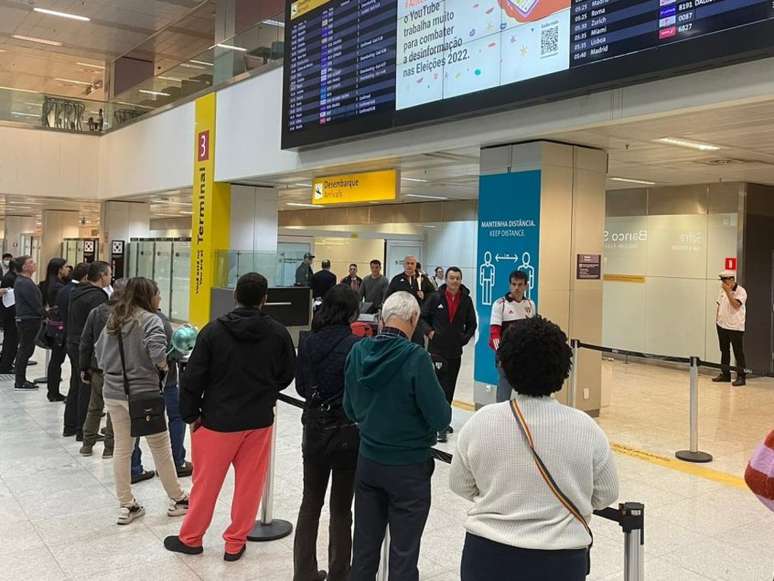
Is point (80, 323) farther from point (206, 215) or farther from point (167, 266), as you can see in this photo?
point (167, 266)

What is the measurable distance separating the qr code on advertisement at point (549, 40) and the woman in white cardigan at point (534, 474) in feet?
14.8

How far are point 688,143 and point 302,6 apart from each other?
5151 millimetres

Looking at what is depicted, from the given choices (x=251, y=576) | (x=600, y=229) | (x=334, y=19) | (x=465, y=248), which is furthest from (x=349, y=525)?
(x=465, y=248)

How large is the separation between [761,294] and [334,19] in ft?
25.5

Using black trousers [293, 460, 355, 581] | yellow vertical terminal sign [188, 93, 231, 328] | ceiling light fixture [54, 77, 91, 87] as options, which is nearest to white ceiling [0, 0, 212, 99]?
ceiling light fixture [54, 77, 91, 87]

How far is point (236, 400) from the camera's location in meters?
3.55

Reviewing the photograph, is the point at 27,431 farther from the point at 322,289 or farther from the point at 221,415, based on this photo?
the point at 322,289

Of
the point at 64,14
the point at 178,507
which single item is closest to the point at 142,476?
the point at 178,507

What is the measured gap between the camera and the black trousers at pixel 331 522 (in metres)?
3.22

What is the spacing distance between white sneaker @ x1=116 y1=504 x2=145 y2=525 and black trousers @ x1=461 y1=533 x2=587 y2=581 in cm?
298

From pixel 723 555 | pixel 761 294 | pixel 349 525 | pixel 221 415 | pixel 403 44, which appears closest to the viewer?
pixel 349 525

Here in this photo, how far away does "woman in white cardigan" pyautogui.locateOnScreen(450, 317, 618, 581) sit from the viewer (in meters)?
1.92

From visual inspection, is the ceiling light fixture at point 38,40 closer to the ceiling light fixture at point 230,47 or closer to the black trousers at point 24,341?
the ceiling light fixture at point 230,47

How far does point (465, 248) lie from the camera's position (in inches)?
712
